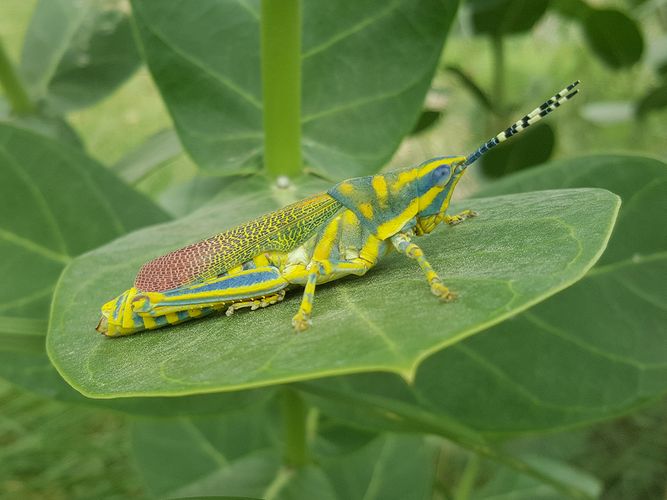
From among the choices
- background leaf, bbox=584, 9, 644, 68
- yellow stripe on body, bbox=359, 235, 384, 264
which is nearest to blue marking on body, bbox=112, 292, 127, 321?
yellow stripe on body, bbox=359, 235, 384, 264

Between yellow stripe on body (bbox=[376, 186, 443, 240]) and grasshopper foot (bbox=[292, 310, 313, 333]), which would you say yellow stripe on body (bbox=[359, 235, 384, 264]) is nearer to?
yellow stripe on body (bbox=[376, 186, 443, 240])

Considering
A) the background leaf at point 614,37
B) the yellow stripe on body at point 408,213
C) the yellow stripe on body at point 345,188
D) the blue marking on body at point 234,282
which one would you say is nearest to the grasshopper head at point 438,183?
the yellow stripe on body at point 408,213

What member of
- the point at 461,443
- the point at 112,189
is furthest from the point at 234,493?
the point at 112,189

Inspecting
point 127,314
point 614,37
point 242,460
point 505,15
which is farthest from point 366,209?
point 614,37

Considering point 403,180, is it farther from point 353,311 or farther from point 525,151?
point 525,151

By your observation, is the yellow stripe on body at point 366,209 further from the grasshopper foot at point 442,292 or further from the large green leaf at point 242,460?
the large green leaf at point 242,460

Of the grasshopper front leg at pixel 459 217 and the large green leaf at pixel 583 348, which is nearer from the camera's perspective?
the grasshopper front leg at pixel 459 217
